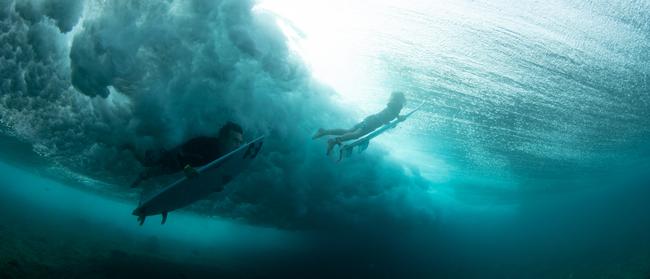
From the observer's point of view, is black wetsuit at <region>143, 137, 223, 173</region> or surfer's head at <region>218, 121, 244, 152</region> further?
black wetsuit at <region>143, 137, 223, 173</region>

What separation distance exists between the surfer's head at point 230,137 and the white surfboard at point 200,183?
38cm

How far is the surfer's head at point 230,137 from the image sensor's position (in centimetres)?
692

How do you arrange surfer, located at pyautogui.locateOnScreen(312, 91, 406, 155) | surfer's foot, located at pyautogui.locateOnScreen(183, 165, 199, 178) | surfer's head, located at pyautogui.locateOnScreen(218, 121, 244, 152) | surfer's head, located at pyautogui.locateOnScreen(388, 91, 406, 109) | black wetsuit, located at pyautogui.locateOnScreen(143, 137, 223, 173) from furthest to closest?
surfer's head, located at pyautogui.locateOnScreen(388, 91, 406, 109), surfer, located at pyautogui.locateOnScreen(312, 91, 406, 155), black wetsuit, located at pyautogui.locateOnScreen(143, 137, 223, 173), surfer's head, located at pyautogui.locateOnScreen(218, 121, 244, 152), surfer's foot, located at pyautogui.locateOnScreen(183, 165, 199, 178)

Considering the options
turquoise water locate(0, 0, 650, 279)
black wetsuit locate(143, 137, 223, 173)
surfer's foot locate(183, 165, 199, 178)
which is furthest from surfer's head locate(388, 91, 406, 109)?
surfer's foot locate(183, 165, 199, 178)

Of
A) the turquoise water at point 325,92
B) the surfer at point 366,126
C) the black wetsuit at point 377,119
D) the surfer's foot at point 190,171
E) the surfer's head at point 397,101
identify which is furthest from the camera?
the surfer's head at point 397,101

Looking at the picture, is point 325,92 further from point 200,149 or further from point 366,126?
point 200,149

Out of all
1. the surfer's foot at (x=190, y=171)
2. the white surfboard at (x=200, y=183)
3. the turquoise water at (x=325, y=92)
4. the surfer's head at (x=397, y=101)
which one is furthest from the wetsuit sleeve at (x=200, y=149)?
the surfer's head at (x=397, y=101)

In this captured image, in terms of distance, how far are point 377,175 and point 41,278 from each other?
13.3 metres

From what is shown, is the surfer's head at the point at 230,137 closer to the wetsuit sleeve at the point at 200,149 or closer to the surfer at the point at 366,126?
the wetsuit sleeve at the point at 200,149

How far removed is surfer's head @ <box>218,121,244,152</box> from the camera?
692 centimetres

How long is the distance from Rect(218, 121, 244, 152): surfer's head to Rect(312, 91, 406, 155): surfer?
71.7 inches

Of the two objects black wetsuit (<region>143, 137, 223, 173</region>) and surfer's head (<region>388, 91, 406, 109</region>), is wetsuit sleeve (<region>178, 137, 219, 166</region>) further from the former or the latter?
surfer's head (<region>388, 91, 406, 109</region>)

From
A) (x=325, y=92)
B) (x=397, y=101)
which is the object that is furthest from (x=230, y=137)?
(x=397, y=101)

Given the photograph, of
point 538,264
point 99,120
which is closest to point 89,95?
point 99,120
